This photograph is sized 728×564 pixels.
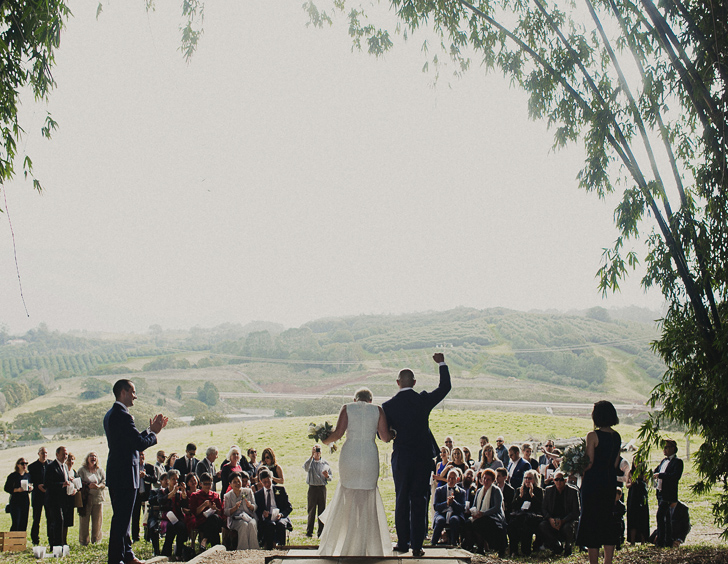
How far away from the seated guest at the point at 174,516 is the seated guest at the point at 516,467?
200 inches

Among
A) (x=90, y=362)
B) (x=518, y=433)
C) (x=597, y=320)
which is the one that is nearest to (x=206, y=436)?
(x=518, y=433)

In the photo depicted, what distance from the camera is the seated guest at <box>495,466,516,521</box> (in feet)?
29.6

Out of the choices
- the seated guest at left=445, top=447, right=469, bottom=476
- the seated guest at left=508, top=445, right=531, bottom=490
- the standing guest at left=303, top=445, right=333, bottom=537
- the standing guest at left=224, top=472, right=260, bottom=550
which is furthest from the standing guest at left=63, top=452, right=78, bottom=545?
the seated guest at left=508, top=445, right=531, bottom=490

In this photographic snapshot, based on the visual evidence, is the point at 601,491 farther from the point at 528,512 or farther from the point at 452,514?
the point at 452,514

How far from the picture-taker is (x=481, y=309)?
159m

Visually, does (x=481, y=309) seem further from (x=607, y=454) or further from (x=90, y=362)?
(x=607, y=454)

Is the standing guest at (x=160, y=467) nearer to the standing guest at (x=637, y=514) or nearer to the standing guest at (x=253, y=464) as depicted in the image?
the standing guest at (x=253, y=464)

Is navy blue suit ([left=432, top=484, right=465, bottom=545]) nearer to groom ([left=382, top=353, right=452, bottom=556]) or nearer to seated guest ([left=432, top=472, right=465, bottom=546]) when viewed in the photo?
seated guest ([left=432, top=472, right=465, bottom=546])

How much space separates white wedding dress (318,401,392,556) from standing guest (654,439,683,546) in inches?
202

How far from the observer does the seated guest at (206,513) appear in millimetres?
8938

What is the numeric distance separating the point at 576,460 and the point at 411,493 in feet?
5.36

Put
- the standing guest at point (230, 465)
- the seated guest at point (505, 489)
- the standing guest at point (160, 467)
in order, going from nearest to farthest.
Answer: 1. the seated guest at point (505, 489)
2. the standing guest at point (230, 465)
3. the standing guest at point (160, 467)

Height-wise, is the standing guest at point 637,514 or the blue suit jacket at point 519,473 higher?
the blue suit jacket at point 519,473

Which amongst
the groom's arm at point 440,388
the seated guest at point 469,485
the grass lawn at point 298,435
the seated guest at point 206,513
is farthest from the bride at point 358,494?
the grass lawn at point 298,435
